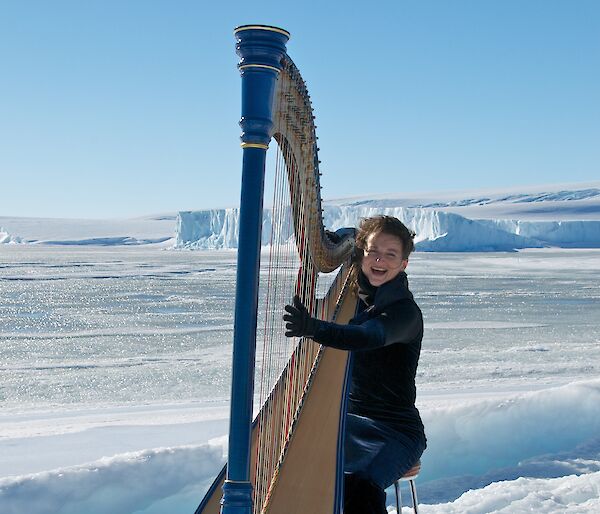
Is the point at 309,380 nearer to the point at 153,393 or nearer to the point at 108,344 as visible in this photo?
the point at 153,393

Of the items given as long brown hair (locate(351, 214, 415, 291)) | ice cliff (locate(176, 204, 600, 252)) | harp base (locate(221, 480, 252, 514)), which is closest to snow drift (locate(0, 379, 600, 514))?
long brown hair (locate(351, 214, 415, 291))

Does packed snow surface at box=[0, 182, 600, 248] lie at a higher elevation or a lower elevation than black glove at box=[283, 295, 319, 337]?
higher

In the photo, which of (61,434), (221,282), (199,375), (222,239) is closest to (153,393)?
(199,375)

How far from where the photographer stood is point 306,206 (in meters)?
2.22

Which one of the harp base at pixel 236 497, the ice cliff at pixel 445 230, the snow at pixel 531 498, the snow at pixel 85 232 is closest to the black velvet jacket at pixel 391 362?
the harp base at pixel 236 497

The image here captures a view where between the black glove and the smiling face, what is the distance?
526 mm

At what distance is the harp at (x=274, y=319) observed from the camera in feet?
4.52

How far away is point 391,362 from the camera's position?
6.47ft

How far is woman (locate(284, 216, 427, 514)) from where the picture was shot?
1804 millimetres

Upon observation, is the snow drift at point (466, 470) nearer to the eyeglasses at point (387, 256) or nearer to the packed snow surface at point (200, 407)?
the packed snow surface at point (200, 407)

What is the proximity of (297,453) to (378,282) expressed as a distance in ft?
1.68

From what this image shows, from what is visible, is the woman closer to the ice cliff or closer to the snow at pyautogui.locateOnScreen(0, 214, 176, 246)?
the ice cliff

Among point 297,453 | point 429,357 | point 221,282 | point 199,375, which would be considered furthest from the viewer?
point 221,282

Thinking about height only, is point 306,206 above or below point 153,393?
above
